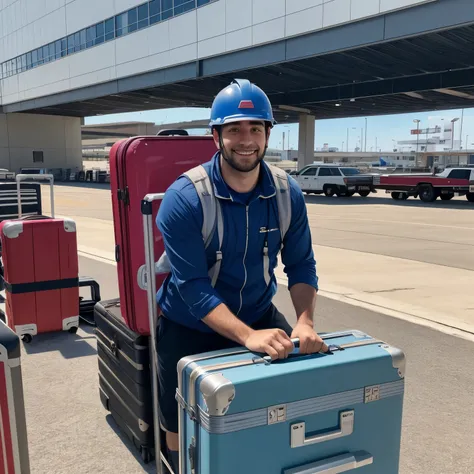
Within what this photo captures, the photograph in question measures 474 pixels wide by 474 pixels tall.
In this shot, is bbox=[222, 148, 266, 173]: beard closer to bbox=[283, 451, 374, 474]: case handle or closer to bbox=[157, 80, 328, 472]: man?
bbox=[157, 80, 328, 472]: man

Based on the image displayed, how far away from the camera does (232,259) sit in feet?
6.93

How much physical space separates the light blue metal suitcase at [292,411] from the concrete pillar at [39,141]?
51.4 m

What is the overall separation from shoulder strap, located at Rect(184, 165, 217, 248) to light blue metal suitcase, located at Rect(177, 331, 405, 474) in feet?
1.56

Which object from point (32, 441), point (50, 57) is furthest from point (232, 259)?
→ point (50, 57)

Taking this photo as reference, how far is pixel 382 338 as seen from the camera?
4.98 m

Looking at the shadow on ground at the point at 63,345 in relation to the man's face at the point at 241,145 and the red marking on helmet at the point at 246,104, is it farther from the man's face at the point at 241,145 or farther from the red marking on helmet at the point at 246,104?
the red marking on helmet at the point at 246,104

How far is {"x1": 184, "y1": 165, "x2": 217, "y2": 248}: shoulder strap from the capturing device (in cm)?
202

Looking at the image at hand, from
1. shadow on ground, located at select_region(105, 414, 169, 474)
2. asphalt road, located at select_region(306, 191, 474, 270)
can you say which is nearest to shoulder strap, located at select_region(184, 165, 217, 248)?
shadow on ground, located at select_region(105, 414, 169, 474)

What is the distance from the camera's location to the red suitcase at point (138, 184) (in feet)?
8.26

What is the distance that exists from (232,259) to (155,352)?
610mm

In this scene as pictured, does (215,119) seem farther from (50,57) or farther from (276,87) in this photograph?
(50,57)

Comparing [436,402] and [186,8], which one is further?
[186,8]

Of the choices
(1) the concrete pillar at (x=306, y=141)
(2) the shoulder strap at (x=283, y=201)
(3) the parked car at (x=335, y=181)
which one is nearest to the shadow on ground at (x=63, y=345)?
(2) the shoulder strap at (x=283, y=201)

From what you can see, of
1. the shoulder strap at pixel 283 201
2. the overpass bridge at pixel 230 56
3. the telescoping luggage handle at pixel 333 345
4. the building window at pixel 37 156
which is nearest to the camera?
the telescoping luggage handle at pixel 333 345
